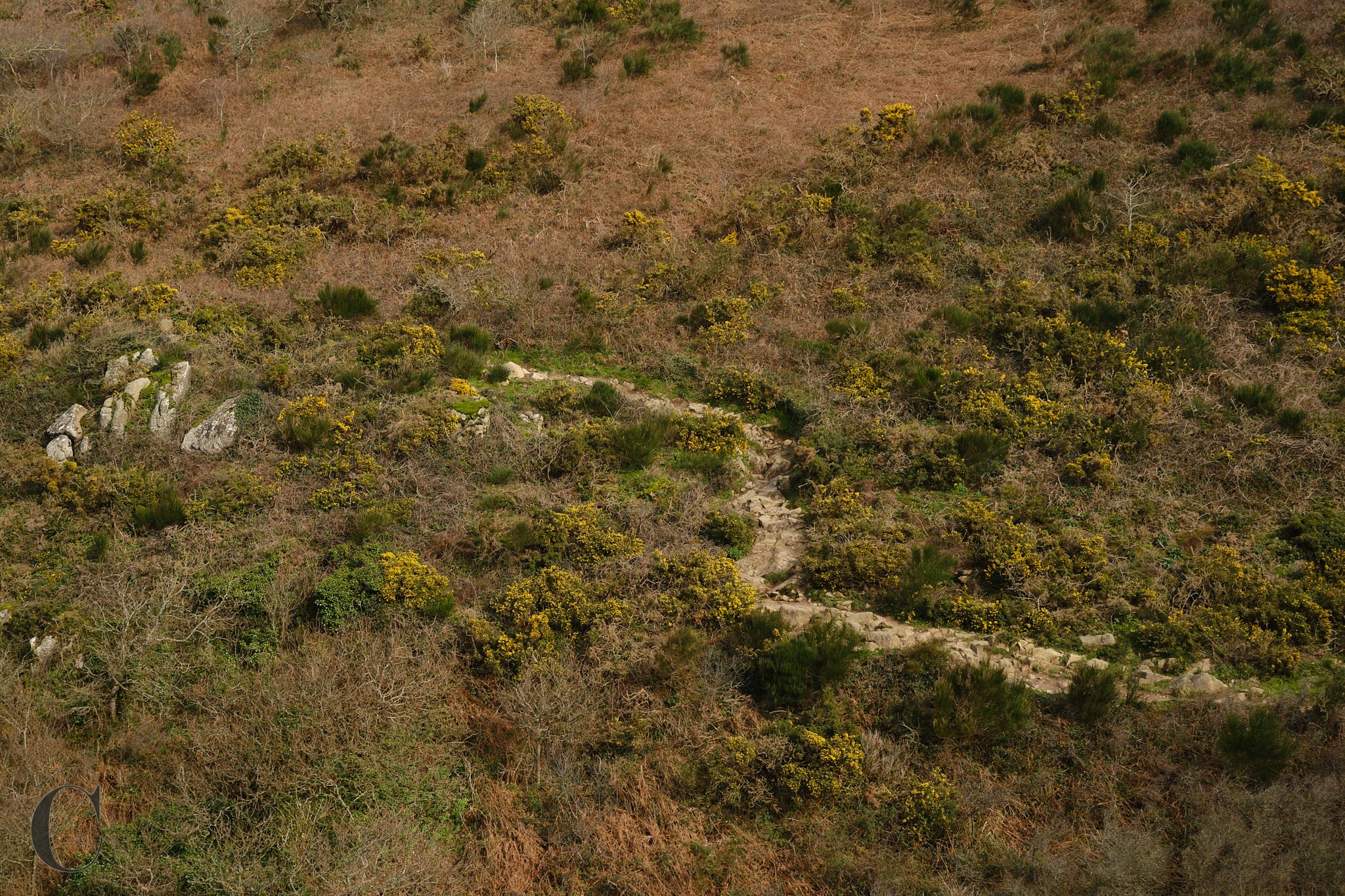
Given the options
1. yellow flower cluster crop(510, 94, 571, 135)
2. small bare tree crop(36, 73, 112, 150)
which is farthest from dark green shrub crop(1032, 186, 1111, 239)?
small bare tree crop(36, 73, 112, 150)

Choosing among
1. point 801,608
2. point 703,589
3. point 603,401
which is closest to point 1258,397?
point 801,608

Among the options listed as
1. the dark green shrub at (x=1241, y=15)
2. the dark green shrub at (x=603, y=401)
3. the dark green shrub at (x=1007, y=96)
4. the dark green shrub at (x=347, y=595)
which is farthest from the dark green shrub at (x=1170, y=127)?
the dark green shrub at (x=347, y=595)

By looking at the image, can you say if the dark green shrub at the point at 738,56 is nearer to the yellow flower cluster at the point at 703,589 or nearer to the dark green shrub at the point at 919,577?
the yellow flower cluster at the point at 703,589

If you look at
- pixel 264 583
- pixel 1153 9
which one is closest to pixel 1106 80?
pixel 1153 9

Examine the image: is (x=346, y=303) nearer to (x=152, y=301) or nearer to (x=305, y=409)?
(x=305, y=409)

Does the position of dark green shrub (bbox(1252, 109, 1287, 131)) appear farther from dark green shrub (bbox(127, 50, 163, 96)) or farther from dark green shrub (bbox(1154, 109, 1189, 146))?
dark green shrub (bbox(127, 50, 163, 96))

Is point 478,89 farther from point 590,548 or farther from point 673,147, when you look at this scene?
point 590,548

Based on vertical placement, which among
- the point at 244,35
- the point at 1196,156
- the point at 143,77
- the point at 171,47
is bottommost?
the point at 1196,156
